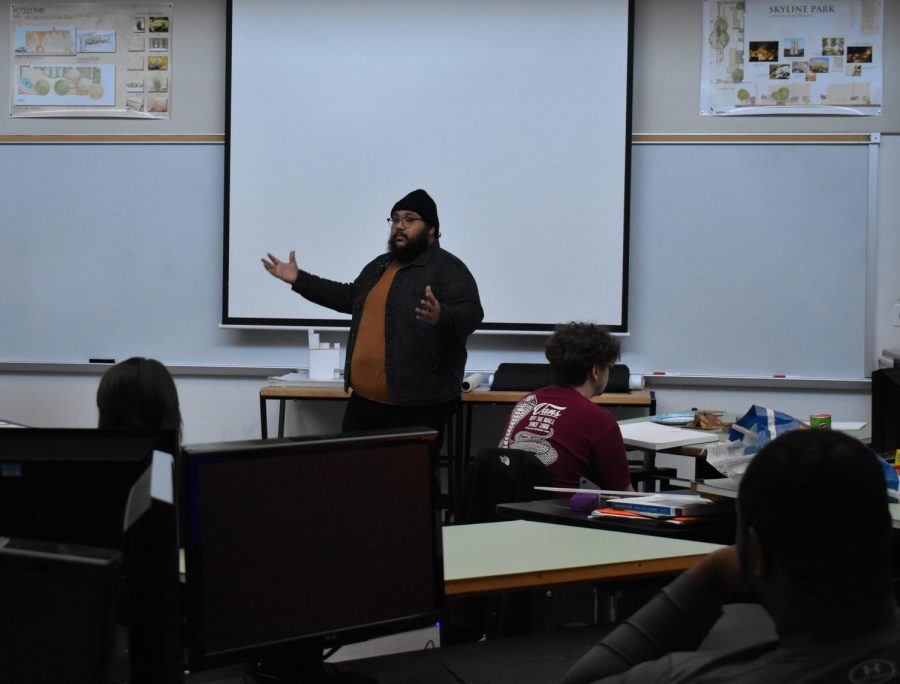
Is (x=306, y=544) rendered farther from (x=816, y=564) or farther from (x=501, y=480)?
(x=501, y=480)

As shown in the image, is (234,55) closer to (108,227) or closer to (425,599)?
(108,227)

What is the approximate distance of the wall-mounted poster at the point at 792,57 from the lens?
459 cm

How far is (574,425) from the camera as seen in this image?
2561 mm

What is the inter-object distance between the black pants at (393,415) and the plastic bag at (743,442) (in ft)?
4.87

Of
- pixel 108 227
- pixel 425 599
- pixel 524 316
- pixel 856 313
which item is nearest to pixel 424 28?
pixel 524 316

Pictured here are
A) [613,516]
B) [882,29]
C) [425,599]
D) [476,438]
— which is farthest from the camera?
[476,438]

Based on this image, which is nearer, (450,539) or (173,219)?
(450,539)

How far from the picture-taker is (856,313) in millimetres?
4633

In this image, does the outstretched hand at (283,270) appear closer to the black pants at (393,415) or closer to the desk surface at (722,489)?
the black pants at (393,415)

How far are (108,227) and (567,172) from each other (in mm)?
2406

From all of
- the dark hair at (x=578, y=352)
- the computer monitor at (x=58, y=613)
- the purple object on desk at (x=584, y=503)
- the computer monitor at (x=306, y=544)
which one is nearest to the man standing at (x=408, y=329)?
the dark hair at (x=578, y=352)

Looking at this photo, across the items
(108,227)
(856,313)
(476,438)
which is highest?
(108,227)

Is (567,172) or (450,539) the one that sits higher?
(567,172)

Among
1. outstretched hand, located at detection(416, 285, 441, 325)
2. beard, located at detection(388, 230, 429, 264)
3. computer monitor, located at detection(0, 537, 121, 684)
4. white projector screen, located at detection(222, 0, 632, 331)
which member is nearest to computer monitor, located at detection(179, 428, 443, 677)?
computer monitor, located at detection(0, 537, 121, 684)
